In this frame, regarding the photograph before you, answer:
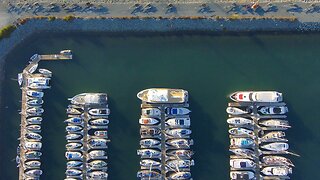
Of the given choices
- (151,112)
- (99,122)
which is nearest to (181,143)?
(151,112)

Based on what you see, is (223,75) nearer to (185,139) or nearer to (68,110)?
(185,139)

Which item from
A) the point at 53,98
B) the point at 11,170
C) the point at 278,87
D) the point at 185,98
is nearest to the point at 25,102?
the point at 53,98

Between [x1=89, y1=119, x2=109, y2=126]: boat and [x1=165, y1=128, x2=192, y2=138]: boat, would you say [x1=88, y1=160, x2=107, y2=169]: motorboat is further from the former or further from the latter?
[x1=165, y1=128, x2=192, y2=138]: boat

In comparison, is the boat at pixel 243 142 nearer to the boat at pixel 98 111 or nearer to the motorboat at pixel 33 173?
the boat at pixel 98 111

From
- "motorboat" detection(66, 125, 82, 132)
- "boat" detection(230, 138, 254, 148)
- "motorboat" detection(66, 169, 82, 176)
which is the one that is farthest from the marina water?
"boat" detection(230, 138, 254, 148)

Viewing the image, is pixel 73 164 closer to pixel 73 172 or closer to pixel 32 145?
pixel 73 172

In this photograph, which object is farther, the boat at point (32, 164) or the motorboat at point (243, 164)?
the boat at point (32, 164)

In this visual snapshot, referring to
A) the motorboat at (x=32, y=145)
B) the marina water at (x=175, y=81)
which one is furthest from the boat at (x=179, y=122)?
the motorboat at (x=32, y=145)

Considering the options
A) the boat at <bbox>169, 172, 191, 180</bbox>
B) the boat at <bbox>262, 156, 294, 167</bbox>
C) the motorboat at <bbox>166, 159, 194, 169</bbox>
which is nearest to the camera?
the boat at <bbox>262, 156, 294, 167</bbox>
